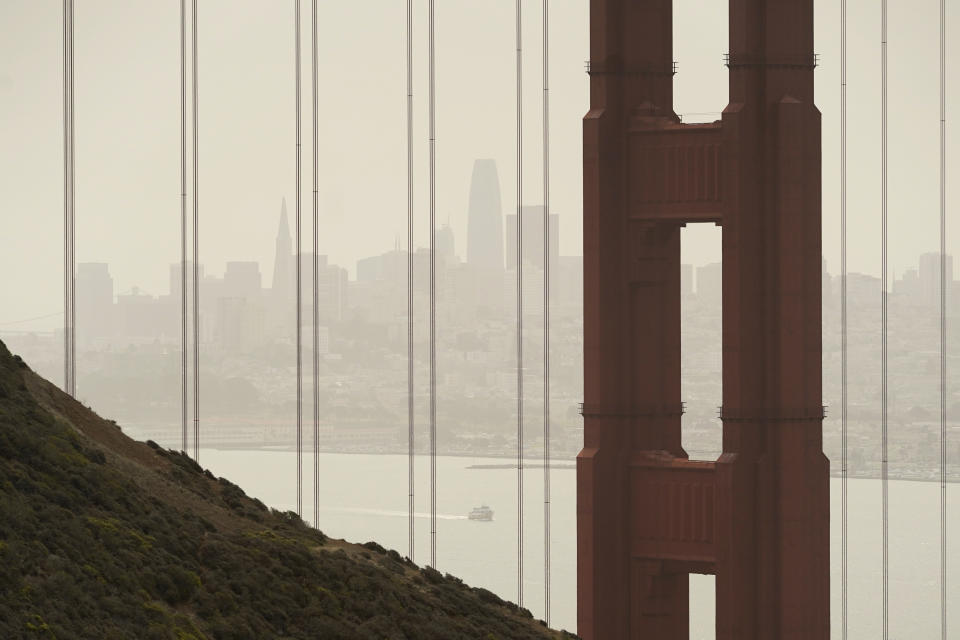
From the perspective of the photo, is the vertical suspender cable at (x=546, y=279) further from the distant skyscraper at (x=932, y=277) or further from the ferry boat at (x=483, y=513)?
the ferry boat at (x=483, y=513)

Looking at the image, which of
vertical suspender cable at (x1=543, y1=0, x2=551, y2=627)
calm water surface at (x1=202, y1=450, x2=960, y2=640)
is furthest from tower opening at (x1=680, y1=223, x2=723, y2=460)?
vertical suspender cable at (x1=543, y1=0, x2=551, y2=627)

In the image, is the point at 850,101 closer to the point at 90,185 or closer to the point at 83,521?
the point at 90,185

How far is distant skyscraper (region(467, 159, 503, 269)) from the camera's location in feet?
238

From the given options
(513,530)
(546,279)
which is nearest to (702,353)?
(513,530)

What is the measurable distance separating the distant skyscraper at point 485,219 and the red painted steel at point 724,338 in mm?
43007

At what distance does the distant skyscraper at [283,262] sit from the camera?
8081 centimetres

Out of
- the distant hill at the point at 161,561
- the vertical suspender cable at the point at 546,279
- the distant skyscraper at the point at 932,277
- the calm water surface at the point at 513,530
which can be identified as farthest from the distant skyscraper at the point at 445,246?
the distant hill at the point at 161,561

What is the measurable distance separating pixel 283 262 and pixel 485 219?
A: 46.5ft

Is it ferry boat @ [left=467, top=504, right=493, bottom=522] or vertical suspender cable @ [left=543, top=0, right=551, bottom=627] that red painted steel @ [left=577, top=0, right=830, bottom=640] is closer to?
vertical suspender cable @ [left=543, top=0, right=551, bottom=627]

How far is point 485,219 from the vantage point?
76.1 meters

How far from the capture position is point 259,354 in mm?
85375

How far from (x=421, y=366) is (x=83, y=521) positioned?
79075 mm

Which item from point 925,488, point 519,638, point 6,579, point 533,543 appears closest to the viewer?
point 6,579

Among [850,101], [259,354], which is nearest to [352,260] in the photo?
[259,354]
